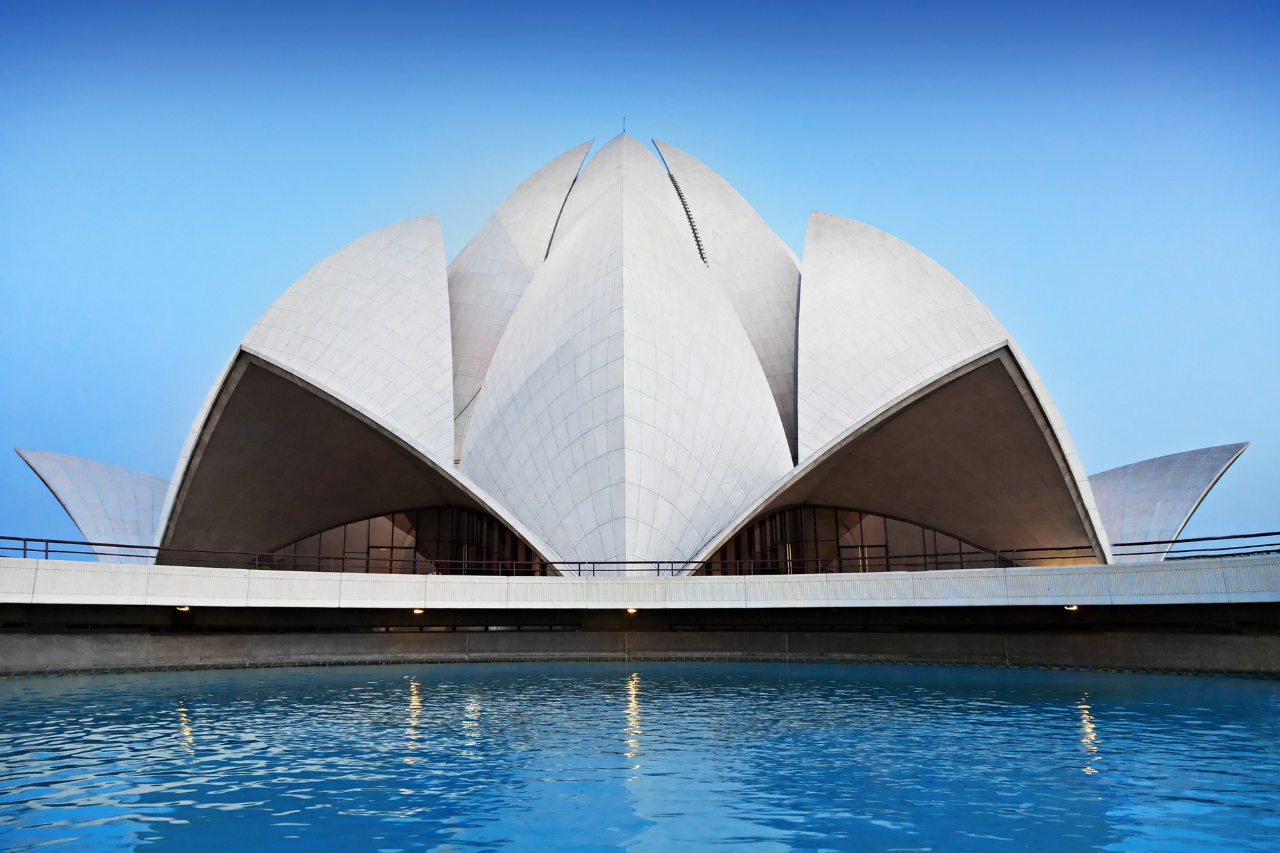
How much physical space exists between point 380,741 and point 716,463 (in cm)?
1535

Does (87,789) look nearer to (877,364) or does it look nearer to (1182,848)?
(1182,848)

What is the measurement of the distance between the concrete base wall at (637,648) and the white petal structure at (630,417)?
6.63 ft

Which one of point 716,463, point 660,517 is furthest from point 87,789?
point 716,463

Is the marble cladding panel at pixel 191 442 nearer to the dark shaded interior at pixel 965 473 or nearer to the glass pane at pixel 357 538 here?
the glass pane at pixel 357 538

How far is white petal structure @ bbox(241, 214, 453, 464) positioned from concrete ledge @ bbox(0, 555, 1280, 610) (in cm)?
689

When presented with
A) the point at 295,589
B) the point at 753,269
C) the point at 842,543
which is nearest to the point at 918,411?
the point at 842,543

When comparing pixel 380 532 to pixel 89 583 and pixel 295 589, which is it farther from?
pixel 89 583

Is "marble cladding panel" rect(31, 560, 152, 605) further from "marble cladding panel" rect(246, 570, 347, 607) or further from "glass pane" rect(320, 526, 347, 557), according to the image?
"glass pane" rect(320, 526, 347, 557)

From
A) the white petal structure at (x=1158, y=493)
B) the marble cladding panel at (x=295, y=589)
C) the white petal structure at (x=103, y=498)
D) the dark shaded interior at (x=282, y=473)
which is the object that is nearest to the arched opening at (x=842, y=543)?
the white petal structure at (x=1158, y=493)

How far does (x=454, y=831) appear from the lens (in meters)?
4.96

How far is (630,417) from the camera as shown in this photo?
2095cm

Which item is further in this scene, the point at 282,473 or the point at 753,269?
the point at 753,269

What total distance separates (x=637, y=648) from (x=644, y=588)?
1898mm

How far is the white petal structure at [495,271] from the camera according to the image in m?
29.8
